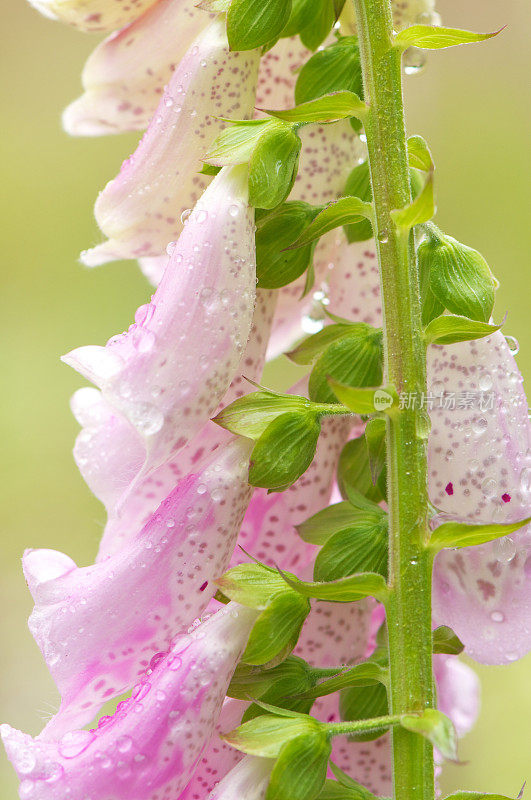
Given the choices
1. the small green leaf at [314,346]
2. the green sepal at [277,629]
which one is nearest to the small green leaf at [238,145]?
the small green leaf at [314,346]

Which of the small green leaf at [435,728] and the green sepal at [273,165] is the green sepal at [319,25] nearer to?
the green sepal at [273,165]

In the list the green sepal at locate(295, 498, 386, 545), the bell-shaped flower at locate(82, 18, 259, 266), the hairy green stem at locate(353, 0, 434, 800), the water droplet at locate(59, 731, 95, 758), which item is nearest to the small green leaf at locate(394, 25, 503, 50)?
the hairy green stem at locate(353, 0, 434, 800)

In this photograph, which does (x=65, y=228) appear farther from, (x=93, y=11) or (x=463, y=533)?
(x=463, y=533)

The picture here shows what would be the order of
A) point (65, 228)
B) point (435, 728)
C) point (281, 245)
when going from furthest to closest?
point (65, 228) → point (281, 245) → point (435, 728)

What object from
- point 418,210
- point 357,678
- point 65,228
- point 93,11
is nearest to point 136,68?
point 93,11

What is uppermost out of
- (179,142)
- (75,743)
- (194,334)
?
(179,142)

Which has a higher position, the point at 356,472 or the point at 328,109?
the point at 328,109
